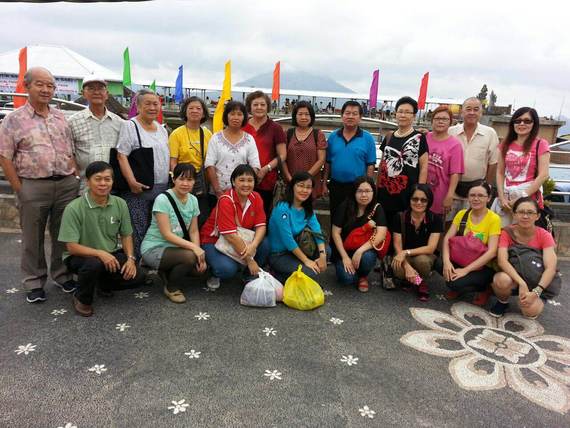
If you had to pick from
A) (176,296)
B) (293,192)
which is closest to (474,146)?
(293,192)

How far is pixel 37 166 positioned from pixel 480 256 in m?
3.82

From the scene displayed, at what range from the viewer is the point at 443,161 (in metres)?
3.81

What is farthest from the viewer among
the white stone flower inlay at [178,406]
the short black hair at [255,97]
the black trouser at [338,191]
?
the black trouser at [338,191]

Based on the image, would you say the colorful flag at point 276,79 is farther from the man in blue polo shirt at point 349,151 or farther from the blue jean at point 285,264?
the blue jean at point 285,264

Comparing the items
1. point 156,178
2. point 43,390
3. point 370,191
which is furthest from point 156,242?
point 370,191

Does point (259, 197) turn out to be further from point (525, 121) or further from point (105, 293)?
point (525, 121)

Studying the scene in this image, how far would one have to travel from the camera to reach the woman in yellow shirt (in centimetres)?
365

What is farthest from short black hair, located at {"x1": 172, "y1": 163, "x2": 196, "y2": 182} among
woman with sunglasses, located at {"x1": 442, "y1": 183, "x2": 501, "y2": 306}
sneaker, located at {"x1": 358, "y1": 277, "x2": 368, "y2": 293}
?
woman with sunglasses, located at {"x1": 442, "y1": 183, "x2": 501, "y2": 306}

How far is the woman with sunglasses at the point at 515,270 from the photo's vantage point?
10.6 feet

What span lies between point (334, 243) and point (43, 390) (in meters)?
2.60

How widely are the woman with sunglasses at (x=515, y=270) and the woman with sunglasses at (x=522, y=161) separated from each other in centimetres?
35

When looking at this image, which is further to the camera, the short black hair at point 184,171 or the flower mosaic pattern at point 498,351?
the short black hair at point 184,171

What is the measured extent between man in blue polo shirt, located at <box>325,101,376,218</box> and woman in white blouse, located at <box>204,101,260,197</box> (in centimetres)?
84

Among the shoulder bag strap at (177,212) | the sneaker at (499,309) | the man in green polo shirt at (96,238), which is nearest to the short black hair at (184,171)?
the shoulder bag strap at (177,212)
